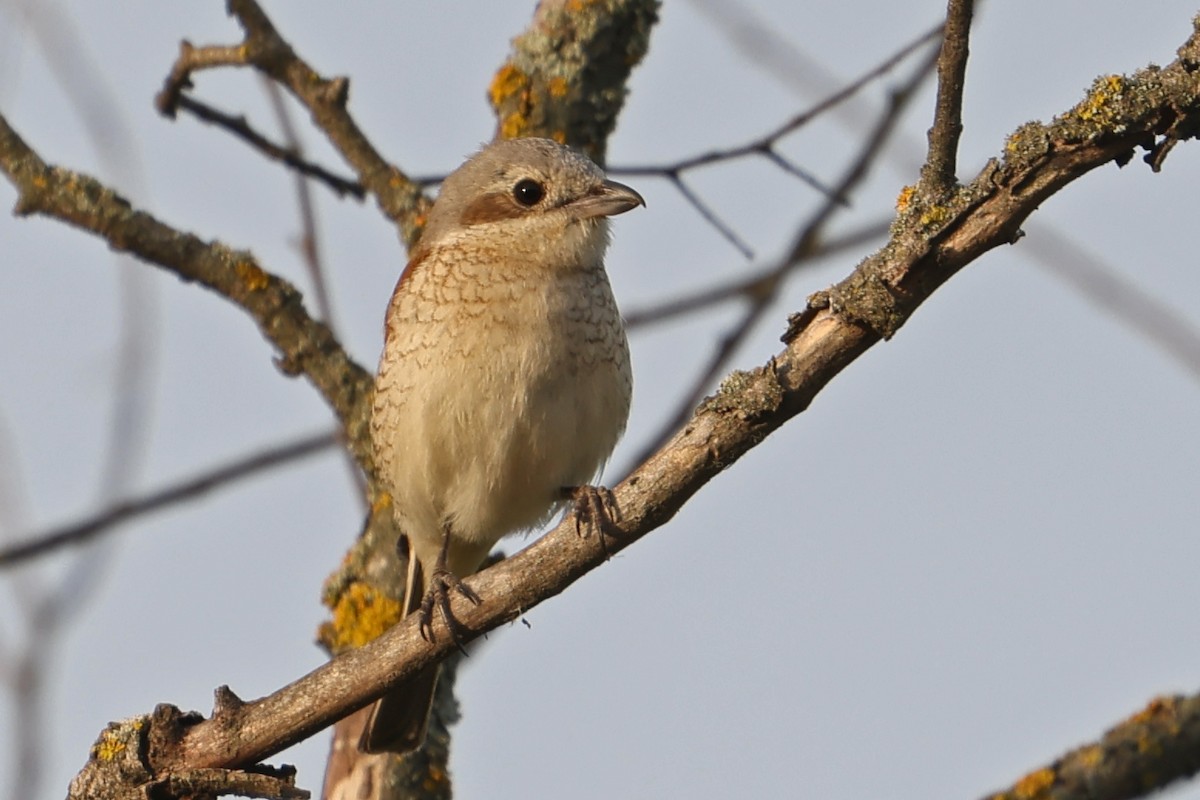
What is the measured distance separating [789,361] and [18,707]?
2929 mm

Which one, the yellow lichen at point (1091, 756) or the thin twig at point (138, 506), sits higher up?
the thin twig at point (138, 506)

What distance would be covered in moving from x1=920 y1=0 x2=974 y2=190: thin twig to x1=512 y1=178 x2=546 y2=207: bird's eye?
7.98ft

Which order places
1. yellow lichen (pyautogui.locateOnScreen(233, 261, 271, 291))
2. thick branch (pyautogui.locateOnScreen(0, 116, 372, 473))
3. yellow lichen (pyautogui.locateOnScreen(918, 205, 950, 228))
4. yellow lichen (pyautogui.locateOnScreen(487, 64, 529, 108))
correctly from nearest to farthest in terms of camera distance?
yellow lichen (pyautogui.locateOnScreen(918, 205, 950, 228)) → thick branch (pyautogui.locateOnScreen(0, 116, 372, 473)) → yellow lichen (pyautogui.locateOnScreen(233, 261, 271, 291)) → yellow lichen (pyautogui.locateOnScreen(487, 64, 529, 108))

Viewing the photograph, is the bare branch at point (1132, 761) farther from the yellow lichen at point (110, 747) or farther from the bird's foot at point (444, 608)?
the yellow lichen at point (110, 747)

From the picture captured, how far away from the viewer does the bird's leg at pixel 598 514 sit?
3645 mm

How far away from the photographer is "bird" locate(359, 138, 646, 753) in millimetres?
5070

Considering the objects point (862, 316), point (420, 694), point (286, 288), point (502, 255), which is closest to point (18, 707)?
point (420, 694)

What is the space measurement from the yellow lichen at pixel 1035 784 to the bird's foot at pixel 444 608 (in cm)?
151

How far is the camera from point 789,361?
347cm

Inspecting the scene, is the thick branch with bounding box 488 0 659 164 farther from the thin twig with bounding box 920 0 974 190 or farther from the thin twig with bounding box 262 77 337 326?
the thin twig with bounding box 920 0 974 190

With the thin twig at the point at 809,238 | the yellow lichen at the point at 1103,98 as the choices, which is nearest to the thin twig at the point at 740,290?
the thin twig at the point at 809,238

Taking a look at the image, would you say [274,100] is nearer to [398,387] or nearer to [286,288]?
[286,288]

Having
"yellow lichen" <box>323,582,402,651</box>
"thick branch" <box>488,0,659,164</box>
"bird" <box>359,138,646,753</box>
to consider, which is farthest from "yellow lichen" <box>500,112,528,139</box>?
"yellow lichen" <box>323,582,402,651</box>

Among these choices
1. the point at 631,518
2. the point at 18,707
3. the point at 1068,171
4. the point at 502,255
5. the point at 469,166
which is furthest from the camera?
the point at 469,166
